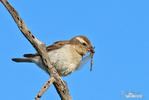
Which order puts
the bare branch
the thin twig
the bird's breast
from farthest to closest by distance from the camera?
1. the bird's breast
2. the bare branch
3. the thin twig

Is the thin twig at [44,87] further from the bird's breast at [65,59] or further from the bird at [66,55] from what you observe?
the bird's breast at [65,59]

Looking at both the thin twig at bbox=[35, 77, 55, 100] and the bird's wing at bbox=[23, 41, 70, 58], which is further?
the bird's wing at bbox=[23, 41, 70, 58]

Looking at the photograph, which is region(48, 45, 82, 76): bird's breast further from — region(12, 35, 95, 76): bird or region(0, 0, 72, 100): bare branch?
region(0, 0, 72, 100): bare branch

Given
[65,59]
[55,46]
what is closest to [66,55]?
[65,59]

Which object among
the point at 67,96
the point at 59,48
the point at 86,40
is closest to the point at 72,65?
the point at 59,48

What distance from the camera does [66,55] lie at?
23.4 feet

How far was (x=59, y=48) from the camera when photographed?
726cm

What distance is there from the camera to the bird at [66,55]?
698 cm

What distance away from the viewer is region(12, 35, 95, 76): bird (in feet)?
22.9

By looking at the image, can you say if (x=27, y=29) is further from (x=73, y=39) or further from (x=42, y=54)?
(x=73, y=39)

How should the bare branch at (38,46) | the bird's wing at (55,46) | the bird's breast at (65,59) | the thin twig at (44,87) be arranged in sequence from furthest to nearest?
the bird's wing at (55,46) → the bird's breast at (65,59) → the bare branch at (38,46) → the thin twig at (44,87)

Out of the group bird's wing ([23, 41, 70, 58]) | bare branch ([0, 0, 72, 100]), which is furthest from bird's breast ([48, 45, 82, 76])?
bare branch ([0, 0, 72, 100])

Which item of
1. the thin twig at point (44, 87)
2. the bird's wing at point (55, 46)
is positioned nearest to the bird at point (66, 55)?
the bird's wing at point (55, 46)

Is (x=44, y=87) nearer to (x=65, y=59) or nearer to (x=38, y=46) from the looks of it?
(x=38, y=46)
